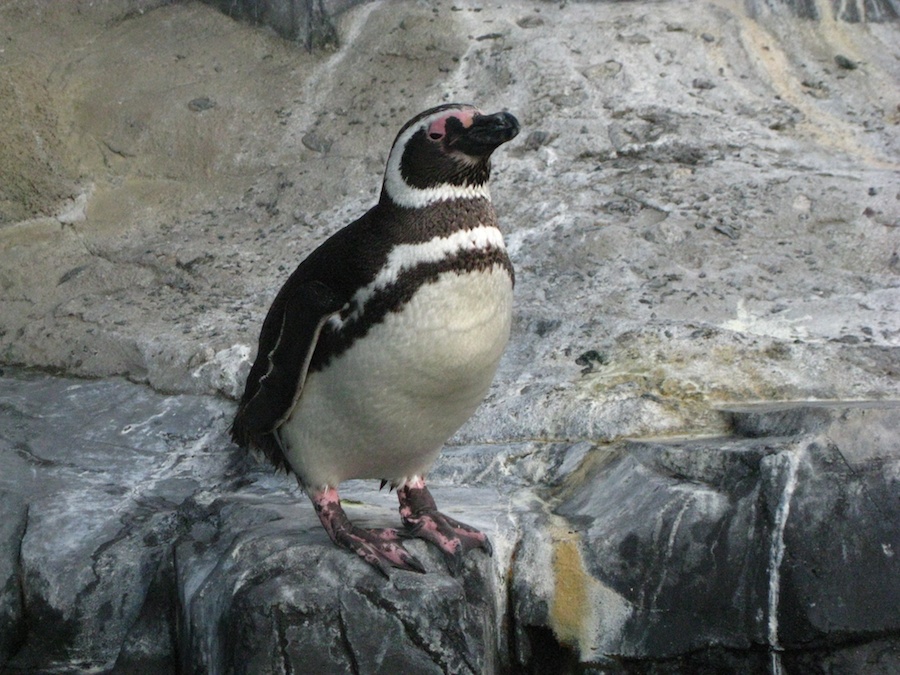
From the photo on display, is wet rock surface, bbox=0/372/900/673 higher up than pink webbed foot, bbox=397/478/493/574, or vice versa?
pink webbed foot, bbox=397/478/493/574

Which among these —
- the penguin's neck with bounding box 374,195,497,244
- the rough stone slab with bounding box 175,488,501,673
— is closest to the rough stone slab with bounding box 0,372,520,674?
the rough stone slab with bounding box 175,488,501,673

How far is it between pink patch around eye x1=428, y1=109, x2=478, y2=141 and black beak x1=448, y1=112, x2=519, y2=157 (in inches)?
0.5

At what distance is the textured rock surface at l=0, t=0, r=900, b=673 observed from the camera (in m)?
2.92

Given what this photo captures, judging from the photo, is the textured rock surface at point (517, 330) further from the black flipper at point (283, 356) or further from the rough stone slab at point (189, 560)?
the black flipper at point (283, 356)

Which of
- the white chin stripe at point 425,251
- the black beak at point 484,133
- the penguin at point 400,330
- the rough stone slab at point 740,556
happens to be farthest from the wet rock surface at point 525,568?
the black beak at point 484,133

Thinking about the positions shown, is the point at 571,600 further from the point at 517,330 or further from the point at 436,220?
the point at 517,330

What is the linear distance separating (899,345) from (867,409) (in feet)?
3.27

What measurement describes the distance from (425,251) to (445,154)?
8.4 inches

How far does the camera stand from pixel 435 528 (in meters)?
2.94

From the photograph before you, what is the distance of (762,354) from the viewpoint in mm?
4016

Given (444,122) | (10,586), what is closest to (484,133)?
(444,122)

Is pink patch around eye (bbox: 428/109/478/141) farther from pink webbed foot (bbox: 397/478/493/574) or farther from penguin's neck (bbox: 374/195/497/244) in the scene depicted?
pink webbed foot (bbox: 397/478/493/574)

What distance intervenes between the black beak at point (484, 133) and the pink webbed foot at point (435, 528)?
884 millimetres

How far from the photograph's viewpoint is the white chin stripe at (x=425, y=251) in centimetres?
259
